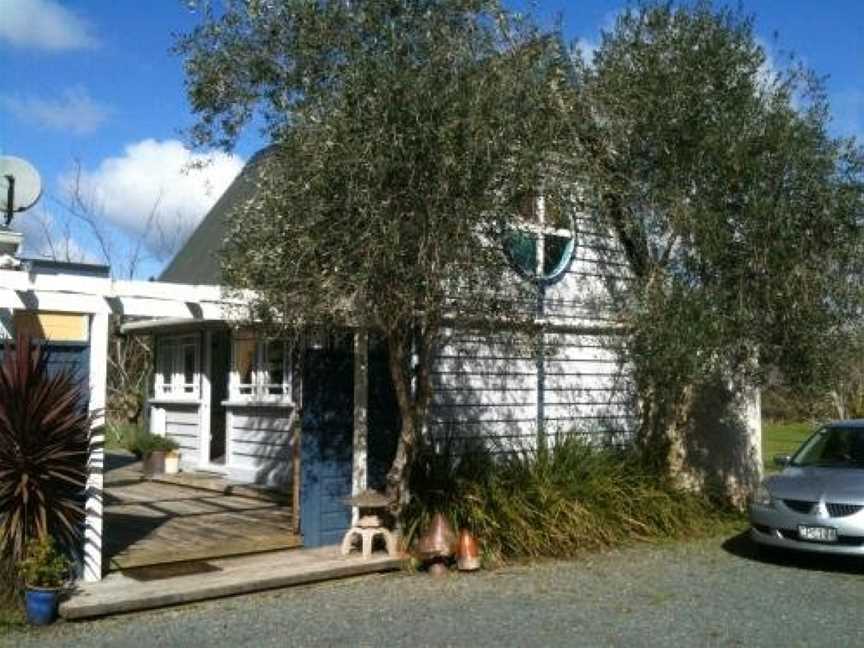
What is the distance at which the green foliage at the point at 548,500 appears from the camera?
372 inches

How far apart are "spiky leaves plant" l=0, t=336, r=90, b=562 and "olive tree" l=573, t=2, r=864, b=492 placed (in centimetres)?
574

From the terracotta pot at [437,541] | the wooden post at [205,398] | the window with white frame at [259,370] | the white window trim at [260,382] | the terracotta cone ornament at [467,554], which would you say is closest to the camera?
the terracotta pot at [437,541]

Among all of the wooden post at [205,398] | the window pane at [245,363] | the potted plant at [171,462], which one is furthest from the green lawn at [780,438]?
the potted plant at [171,462]

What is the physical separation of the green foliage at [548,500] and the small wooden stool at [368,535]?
0.23m

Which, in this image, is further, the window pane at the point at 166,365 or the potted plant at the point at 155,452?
the window pane at the point at 166,365

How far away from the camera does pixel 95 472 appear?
7805mm

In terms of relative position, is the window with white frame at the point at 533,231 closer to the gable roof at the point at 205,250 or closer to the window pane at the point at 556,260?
the window pane at the point at 556,260

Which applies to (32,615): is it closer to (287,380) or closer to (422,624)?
(422,624)

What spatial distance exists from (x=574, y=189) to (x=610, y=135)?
1948 mm

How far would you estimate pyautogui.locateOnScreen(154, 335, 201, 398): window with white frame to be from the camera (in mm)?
15773

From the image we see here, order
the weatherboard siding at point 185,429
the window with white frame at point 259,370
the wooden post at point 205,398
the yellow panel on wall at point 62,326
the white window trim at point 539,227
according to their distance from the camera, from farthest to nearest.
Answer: the weatherboard siding at point 185,429
the wooden post at point 205,398
the window with white frame at point 259,370
the yellow panel on wall at point 62,326
the white window trim at point 539,227

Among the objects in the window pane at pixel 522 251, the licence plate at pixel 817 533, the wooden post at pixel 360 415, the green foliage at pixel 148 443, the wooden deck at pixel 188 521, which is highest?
the window pane at pixel 522 251

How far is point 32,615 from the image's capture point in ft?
22.9

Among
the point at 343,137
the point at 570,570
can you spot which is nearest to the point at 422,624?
the point at 570,570
